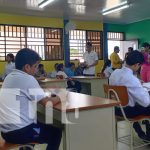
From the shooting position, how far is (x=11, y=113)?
74.5 inches

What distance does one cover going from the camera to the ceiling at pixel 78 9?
22.0ft

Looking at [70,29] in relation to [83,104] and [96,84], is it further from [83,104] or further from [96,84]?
[83,104]

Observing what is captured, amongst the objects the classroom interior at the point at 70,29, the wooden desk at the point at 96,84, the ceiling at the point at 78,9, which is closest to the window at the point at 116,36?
the classroom interior at the point at 70,29

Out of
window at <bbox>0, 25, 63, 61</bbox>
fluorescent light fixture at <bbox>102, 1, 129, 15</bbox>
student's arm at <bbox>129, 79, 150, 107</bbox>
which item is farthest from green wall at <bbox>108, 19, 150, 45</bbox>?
student's arm at <bbox>129, 79, 150, 107</bbox>

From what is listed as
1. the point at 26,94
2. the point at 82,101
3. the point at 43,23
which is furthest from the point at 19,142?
the point at 43,23

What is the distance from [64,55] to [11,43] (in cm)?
201

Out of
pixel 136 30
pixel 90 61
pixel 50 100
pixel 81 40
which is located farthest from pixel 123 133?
pixel 136 30

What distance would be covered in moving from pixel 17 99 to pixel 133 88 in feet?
4.21

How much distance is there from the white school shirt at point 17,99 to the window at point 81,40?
7525 millimetres

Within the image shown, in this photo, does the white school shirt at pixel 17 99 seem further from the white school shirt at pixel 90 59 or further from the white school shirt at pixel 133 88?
the white school shirt at pixel 90 59

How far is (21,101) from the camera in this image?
1.91 m

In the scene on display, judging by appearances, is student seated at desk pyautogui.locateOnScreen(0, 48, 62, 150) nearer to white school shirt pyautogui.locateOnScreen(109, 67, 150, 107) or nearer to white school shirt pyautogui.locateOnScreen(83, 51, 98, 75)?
white school shirt pyautogui.locateOnScreen(109, 67, 150, 107)

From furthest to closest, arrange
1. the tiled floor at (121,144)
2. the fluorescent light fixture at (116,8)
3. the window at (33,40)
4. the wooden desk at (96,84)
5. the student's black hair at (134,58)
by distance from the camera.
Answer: the window at (33,40), the fluorescent light fixture at (116,8), the wooden desk at (96,84), the tiled floor at (121,144), the student's black hair at (134,58)

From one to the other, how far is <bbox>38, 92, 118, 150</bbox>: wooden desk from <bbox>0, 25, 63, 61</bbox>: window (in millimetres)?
5988
